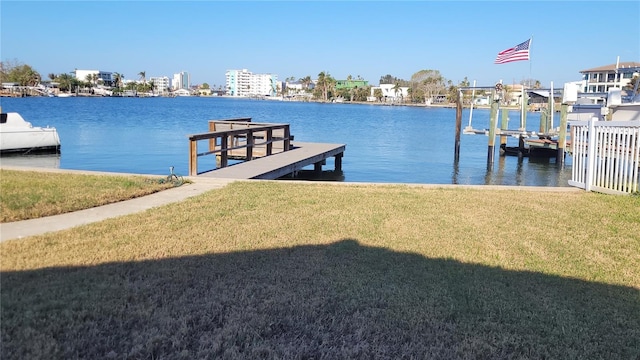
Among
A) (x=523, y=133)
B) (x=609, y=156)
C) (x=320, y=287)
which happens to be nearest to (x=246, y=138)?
(x=609, y=156)

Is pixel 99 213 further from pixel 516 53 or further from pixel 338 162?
pixel 516 53

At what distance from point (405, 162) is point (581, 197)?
15754 millimetres

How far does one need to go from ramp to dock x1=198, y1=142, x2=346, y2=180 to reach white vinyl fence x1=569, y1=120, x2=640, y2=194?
7.14 m

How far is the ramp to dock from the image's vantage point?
12.7 metres

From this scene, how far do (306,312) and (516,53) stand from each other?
2326 cm

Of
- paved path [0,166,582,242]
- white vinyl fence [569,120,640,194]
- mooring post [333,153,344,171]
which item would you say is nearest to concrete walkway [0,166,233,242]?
paved path [0,166,582,242]

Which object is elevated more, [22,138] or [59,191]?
[22,138]

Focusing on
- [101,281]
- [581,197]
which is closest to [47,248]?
[101,281]

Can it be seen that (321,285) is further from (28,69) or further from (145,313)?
(28,69)

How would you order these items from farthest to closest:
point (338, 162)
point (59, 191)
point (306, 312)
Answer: point (338, 162) < point (59, 191) < point (306, 312)

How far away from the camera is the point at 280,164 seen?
14758mm

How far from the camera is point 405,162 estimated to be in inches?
1016

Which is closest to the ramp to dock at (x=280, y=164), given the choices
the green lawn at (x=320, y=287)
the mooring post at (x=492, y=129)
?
the green lawn at (x=320, y=287)

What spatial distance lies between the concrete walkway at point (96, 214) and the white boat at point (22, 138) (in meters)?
16.6
